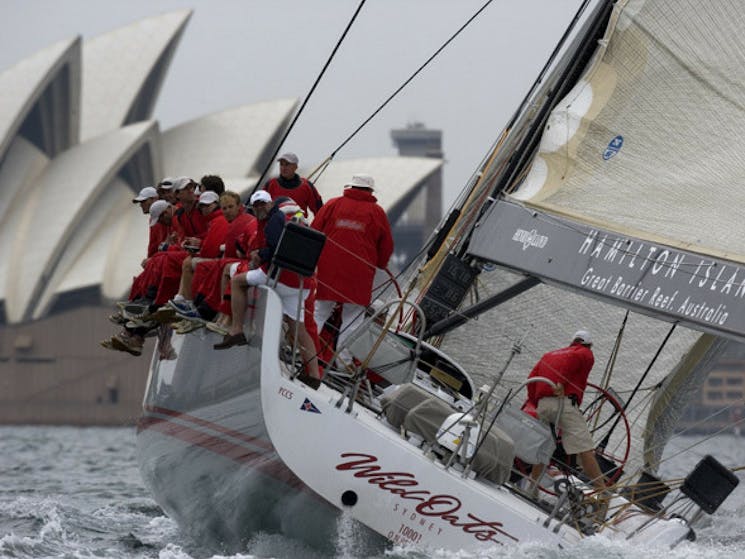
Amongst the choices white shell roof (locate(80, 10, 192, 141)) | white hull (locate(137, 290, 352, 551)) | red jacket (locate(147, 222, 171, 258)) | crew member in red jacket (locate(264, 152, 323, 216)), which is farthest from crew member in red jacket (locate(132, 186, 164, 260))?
white shell roof (locate(80, 10, 192, 141))

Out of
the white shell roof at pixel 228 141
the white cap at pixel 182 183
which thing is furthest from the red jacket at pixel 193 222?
the white shell roof at pixel 228 141

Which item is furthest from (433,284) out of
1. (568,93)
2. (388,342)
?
(568,93)

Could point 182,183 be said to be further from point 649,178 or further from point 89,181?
point 89,181

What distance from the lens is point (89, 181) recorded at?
2880 centimetres

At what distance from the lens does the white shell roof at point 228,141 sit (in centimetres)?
3083

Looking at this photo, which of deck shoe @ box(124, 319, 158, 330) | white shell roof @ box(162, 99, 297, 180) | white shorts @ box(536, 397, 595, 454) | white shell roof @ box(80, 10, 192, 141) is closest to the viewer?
white shorts @ box(536, 397, 595, 454)

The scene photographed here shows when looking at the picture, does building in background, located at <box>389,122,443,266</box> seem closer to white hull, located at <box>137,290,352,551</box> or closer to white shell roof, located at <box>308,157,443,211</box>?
white shell roof, located at <box>308,157,443,211</box>

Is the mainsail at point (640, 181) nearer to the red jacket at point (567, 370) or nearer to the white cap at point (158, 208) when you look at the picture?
the red jacket at point (567, 370)

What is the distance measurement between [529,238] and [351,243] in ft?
2.73

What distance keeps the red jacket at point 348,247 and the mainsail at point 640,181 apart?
1.28ft

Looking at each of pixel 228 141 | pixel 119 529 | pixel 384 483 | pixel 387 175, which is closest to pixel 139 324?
pixel 119 529

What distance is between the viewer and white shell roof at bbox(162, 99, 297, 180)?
30.8m

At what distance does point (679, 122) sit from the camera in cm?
577

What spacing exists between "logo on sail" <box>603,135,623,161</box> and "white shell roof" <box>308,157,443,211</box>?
25730mm
